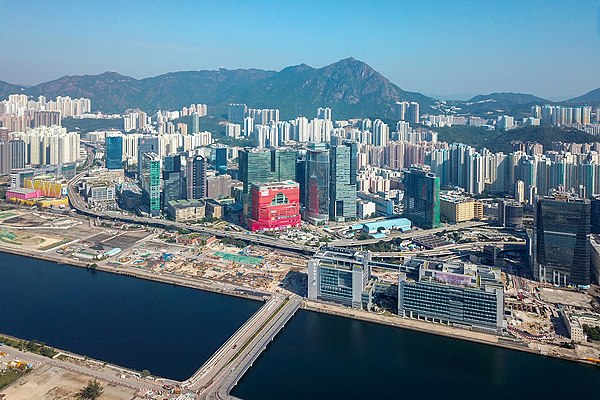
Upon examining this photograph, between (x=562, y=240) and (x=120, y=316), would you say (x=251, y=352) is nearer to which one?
(x=120, y=316)

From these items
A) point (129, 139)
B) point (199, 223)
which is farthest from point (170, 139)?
point (199, 223)

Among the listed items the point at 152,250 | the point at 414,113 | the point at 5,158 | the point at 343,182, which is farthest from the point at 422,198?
the point at 414,113

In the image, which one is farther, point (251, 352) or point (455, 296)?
point (455, 296)

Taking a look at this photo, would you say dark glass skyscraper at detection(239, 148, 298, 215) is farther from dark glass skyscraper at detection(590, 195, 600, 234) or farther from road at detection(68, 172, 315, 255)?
dark glass skyscraper at detection(590, 195, 600, 234)

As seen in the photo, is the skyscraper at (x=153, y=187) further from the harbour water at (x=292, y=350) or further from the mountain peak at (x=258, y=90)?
the mountain peak at (x=258, y=90)

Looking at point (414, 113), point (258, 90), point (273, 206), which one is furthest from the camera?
point (258, 90)

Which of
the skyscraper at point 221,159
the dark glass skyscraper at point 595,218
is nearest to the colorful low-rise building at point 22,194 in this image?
the skyscraper at point 221,159
